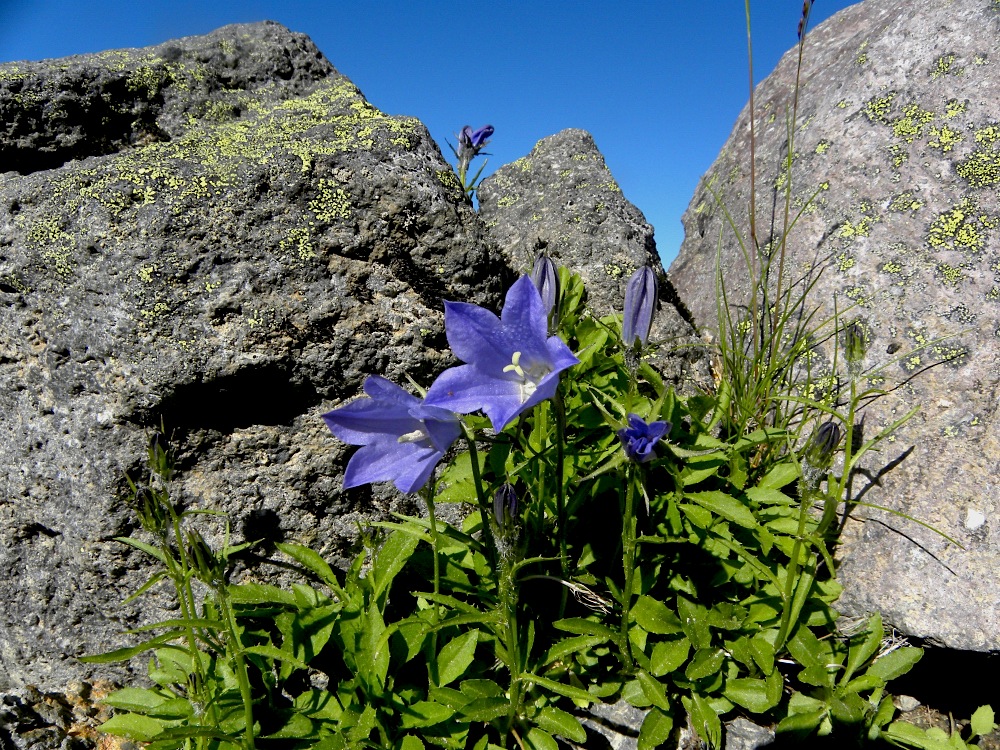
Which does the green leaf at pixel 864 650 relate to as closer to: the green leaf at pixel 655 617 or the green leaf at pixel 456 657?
the green leaf at pixel 655 617

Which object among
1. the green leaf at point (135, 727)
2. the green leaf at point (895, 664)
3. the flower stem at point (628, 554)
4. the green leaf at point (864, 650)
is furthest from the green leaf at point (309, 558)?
the green leaf at point (895, 664)

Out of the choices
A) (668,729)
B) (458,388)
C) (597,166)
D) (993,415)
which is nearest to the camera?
(458,388)

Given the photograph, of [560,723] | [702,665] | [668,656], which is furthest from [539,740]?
[702,665]

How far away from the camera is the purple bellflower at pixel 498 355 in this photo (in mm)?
1851

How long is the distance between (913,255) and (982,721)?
222 cm

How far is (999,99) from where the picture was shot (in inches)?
142

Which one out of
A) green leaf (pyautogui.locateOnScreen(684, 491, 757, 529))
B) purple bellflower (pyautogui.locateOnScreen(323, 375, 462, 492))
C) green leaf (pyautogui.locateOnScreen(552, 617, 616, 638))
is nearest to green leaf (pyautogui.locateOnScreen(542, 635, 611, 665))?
green leaf (pyautogui.locateOnScreen(552, 617, 616, 638))

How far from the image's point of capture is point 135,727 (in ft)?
8.21

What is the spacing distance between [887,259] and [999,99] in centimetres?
111

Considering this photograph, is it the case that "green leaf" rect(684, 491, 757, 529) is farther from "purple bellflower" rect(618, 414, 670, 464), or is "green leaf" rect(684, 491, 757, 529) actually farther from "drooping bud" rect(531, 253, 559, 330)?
"drooping bud" rect(531, 253, 559, 330)

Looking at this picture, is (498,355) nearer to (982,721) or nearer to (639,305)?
(639,305)

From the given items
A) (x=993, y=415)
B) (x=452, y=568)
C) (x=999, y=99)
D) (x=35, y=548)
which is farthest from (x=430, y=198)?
(x=999, y=99)

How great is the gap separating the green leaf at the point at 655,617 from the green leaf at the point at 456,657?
0.63m

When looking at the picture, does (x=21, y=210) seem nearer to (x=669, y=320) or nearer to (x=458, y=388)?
(x=458, y=388)
